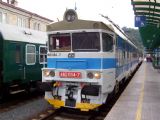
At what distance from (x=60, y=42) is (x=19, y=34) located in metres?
3.65

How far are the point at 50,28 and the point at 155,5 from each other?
7.53 metres

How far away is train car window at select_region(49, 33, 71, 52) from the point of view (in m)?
11.0

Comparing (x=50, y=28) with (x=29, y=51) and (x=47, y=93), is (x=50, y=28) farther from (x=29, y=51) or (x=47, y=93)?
(x=29, y=51)

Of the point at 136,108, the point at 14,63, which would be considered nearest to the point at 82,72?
the point at 136,108

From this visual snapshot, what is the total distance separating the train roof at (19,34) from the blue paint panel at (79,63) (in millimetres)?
2797

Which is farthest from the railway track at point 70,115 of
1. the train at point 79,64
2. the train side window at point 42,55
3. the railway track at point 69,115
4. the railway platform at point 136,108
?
the train side window at point 42,55

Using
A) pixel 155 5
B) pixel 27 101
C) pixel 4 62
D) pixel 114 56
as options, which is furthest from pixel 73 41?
pixel 155 5

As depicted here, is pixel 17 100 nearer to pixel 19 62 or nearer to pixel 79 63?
pixel 19 62

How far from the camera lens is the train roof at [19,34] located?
516 inches

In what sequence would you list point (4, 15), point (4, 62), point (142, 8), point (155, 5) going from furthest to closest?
point (4, 15) → point (142, 8) → point (155, 5) → point (4, 62)

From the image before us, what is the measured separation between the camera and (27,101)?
13883mm

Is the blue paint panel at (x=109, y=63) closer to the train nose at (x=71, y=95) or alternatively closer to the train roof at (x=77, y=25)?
the train roof at (x=77, y=25)

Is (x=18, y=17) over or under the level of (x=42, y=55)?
over

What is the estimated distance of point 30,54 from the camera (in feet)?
48.6
